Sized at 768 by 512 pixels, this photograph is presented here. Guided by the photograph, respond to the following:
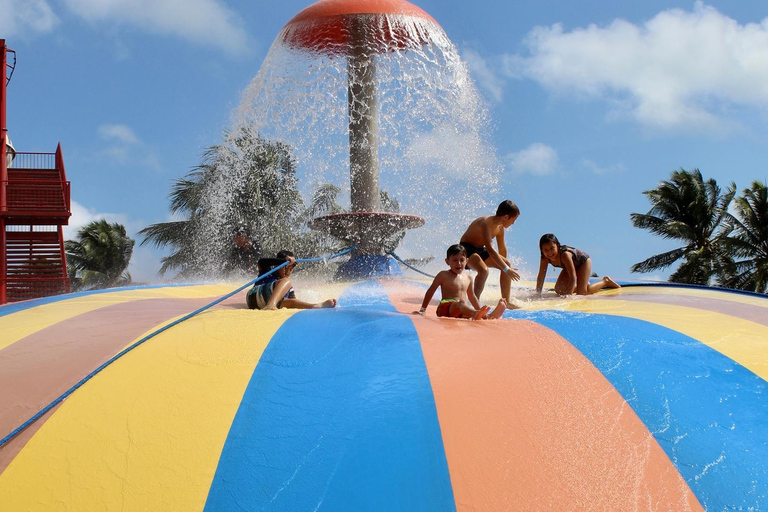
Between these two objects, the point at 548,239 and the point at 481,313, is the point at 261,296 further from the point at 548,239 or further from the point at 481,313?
the point at 548,239

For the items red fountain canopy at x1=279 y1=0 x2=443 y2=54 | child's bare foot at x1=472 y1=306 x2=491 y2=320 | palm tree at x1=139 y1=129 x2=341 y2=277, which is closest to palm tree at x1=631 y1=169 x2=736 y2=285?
palm tree at x1=139 y1=129 x2=341 y2=277

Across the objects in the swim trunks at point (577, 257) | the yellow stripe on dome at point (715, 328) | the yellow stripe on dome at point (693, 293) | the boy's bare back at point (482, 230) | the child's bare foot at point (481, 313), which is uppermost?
the boy's bare back at point (482, 230)

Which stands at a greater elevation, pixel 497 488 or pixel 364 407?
pixel 364 407

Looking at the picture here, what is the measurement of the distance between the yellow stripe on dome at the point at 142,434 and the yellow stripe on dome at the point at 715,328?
2.44 m

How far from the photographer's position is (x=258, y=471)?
246cm

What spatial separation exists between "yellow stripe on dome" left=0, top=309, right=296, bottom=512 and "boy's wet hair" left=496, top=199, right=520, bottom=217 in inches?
135

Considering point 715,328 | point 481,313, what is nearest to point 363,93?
point 481,313

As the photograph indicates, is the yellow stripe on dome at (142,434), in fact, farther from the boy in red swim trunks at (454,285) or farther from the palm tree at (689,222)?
the palm tree at (689,222)

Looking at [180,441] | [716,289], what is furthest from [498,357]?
[716,289]

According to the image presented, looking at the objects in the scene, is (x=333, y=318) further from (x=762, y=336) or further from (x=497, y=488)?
(x=762, y=336)

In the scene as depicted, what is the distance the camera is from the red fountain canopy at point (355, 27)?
27.5ft

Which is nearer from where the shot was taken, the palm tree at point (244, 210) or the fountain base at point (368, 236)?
the fountain base at point (368, 236)

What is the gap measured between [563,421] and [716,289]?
355 centimetres

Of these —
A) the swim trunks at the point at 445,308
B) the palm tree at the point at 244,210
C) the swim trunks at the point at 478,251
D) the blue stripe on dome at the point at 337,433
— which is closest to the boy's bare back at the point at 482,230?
the swim trunks at the point at 478,251
